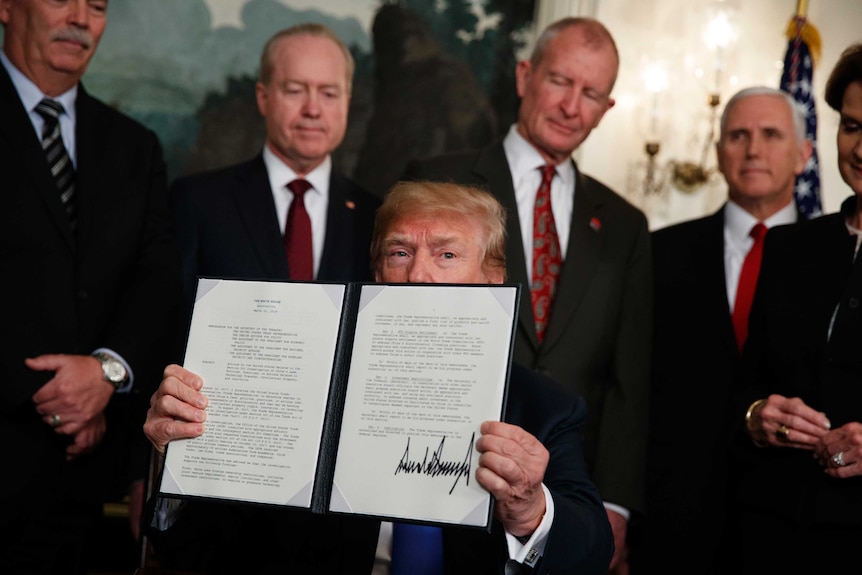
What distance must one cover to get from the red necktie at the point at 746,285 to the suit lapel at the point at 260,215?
6.35 feet

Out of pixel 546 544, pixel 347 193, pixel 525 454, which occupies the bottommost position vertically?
pixel 546 544

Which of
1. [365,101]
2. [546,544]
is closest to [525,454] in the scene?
[546,544]

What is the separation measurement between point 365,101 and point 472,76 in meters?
0.68

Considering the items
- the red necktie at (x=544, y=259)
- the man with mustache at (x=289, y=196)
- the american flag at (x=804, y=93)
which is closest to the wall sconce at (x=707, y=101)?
the american flag at (x=804, y=93)

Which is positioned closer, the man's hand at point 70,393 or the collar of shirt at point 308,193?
the man's hand at point 70,393

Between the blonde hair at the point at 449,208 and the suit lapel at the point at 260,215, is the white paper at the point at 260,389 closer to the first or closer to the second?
the blonde hair at the point at 449,208

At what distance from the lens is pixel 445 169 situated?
13.2 ft

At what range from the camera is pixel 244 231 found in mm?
3949

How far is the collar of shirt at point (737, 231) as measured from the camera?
4.43 m

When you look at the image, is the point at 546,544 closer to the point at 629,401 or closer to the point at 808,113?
the point at 629,401

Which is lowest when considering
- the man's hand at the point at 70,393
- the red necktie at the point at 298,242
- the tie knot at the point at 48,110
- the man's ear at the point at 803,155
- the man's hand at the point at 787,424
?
the man's hand at the point at 70,393

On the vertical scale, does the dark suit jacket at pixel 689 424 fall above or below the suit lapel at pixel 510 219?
below

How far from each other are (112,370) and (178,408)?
138cm

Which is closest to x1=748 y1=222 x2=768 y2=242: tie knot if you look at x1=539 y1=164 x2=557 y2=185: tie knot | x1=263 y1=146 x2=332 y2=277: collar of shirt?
x1=539 y1=164 x2=557 y2=185: tie knot
